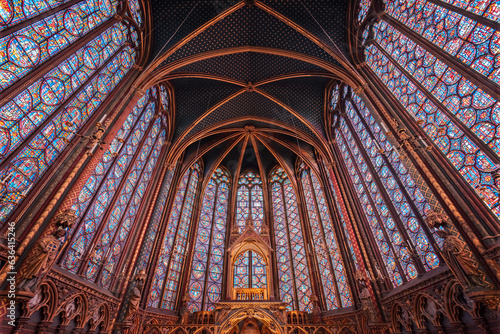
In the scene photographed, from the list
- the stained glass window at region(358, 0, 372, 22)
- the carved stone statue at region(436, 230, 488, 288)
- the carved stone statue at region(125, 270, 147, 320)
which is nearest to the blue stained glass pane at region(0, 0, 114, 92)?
the carved stone statue at region(125, 270, 147, 320)

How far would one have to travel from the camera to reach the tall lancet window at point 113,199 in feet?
27.2

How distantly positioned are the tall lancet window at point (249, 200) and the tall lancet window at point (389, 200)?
7.52 m

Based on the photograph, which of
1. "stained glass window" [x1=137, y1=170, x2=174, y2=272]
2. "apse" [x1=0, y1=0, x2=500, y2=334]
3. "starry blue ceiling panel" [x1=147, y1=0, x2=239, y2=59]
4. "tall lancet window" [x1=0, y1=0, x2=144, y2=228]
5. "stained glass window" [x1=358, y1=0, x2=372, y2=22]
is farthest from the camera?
"starry blue ceiling panel" [x1=147, y1=0, x2=239, y2=59]

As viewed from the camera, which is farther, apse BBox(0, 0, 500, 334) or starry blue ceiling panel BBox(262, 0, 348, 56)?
starry blue ceiling panel BBox(262, 0, 348, 56)

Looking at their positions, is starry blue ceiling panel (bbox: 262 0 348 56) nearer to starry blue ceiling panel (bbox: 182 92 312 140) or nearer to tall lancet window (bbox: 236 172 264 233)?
starry blue ceiling panel (bbox: 182 92 312 140)

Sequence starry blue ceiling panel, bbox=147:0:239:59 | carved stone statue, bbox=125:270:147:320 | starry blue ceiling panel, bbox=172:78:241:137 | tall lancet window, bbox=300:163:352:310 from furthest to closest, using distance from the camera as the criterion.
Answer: starry blue ceiling panel, bbox=172:78:241:137, tall lancet window, bbox=300:163:352:310, starry blue ceiling panel, bbox=147:0:239:59, carved stone statue, bbox=125:270:147:320

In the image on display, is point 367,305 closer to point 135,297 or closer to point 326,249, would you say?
point 326,249

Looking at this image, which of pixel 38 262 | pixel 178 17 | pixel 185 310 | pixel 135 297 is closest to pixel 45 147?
pixel 38 262

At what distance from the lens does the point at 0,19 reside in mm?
5625

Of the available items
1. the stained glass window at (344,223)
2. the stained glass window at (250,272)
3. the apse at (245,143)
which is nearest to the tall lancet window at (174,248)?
the apse at (245,143)

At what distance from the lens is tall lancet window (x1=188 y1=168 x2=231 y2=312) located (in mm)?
13633

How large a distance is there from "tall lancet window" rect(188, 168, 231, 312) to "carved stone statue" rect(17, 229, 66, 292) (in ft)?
29.0

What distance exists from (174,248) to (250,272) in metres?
4.37

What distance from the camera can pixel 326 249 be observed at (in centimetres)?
1336
